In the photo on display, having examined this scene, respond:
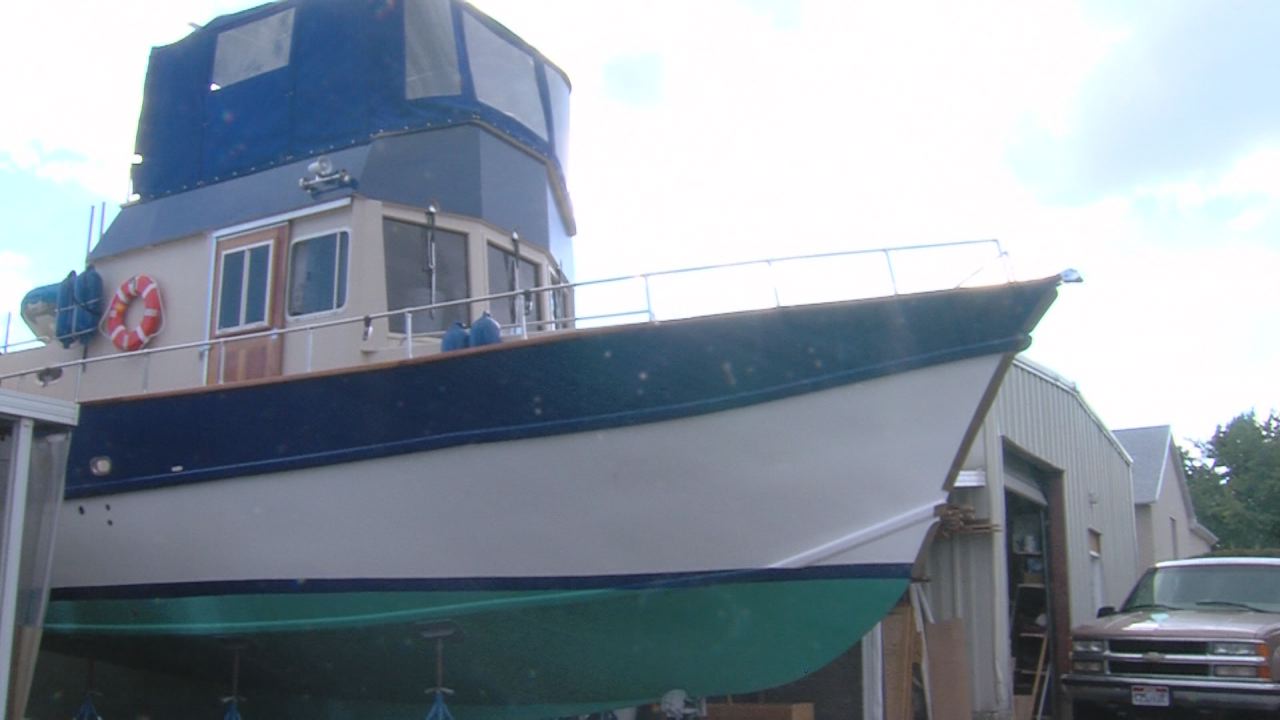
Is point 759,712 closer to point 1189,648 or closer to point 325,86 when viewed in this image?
Answer: point 1189,648

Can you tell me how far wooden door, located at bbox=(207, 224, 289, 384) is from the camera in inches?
285

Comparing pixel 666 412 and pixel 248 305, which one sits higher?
pixel 248 305

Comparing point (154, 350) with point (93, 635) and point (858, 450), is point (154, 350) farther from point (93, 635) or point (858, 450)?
point (858, 450)

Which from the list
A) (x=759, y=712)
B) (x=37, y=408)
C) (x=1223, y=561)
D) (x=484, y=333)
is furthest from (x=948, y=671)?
(x=37, y=408)

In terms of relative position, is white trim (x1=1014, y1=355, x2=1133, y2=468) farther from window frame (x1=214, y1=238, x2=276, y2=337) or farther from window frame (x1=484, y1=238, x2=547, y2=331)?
window frame (x1=214, y1=238, x2=276, y2=337)

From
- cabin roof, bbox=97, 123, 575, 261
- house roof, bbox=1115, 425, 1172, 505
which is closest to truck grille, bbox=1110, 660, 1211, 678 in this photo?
cabin roof, bbox=97, 123, 575, 261

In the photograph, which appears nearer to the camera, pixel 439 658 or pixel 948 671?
pixel 439 658

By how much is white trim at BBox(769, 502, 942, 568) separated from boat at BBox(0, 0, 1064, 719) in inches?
0.4

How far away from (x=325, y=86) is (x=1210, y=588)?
7.54m

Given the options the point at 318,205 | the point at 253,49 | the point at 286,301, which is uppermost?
the point at 253,49

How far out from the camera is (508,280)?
25.4 feet

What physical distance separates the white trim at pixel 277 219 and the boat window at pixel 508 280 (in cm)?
101

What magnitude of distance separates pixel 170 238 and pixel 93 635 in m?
2.63

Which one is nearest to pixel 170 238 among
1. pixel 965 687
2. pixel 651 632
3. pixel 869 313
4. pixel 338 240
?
pixel 338 240
